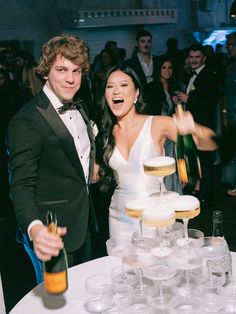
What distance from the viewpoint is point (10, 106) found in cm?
447

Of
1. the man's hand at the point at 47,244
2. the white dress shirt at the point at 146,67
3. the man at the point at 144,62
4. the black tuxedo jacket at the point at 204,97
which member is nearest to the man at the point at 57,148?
the man's hand at the point at 47,244

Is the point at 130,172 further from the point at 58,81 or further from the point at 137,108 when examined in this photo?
the point at 58,81

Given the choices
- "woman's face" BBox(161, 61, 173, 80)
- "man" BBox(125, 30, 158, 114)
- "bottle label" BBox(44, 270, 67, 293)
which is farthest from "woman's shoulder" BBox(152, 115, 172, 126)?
"man" BBox(125, 30, 158, 114)

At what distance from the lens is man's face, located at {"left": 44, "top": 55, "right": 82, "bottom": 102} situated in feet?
6.98

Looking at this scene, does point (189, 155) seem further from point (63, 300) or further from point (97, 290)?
point (63, 300)

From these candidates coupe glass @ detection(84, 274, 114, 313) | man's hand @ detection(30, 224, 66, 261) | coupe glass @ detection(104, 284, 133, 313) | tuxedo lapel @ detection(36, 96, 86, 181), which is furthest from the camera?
tuxedo lapel @ detection(36, 96, 86, 181)

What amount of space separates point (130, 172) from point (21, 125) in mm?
716

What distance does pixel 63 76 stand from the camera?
6.98ft

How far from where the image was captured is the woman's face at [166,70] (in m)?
4.96

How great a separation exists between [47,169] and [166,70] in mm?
3143

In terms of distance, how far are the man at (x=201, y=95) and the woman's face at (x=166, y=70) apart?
0.26 metres

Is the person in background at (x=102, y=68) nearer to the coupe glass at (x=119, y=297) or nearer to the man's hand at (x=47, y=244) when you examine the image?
the coupe glass at (x=119, y=297)

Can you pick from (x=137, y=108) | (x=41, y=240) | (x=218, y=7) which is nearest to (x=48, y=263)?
(x=41, y=240)

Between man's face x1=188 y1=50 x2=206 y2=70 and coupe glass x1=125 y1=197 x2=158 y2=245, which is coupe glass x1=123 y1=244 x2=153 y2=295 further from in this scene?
man's face x1=188 y1=50 x2=206 y2=70
